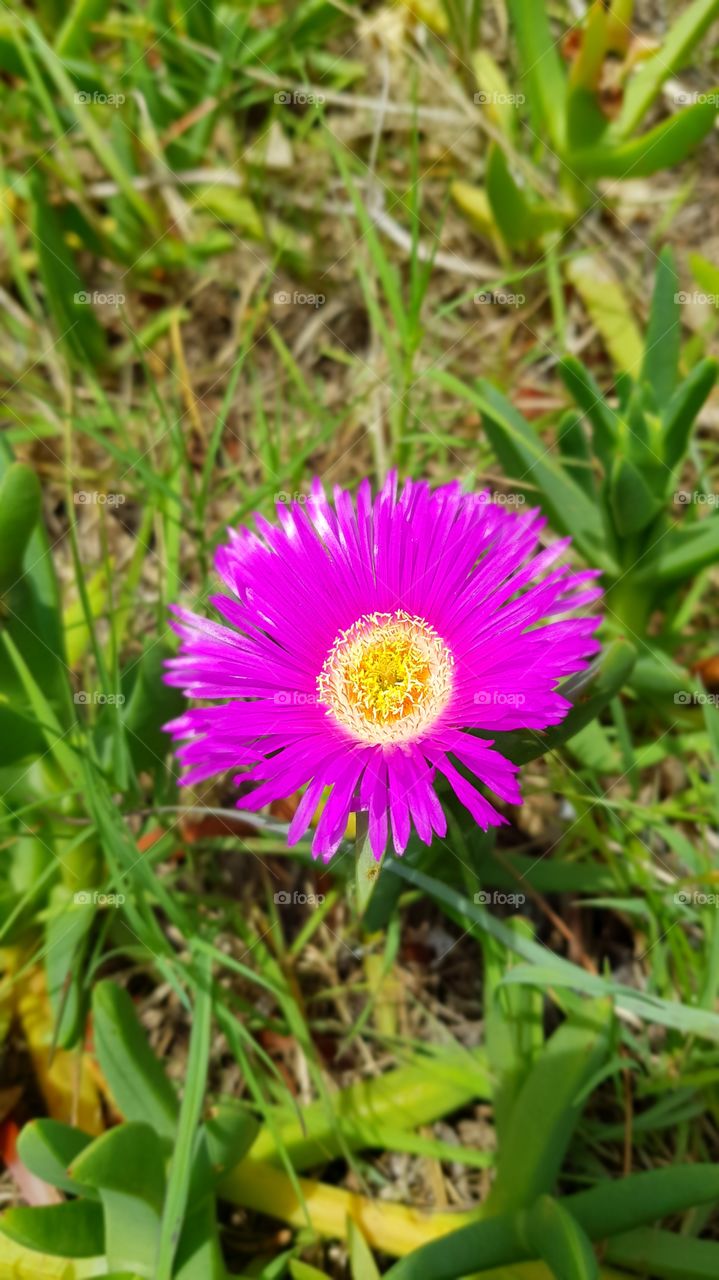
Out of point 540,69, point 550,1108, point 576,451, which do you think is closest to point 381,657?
point 576,451

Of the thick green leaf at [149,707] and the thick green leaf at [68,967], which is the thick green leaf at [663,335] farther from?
the thick green leaf at [68,967]

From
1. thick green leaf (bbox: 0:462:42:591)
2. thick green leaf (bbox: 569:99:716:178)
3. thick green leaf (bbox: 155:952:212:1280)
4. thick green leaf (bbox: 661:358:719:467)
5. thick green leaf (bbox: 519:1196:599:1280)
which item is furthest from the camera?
thick green leaf (bbox: 569:99:716:178)

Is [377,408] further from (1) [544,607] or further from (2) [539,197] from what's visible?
(1) [544,607]

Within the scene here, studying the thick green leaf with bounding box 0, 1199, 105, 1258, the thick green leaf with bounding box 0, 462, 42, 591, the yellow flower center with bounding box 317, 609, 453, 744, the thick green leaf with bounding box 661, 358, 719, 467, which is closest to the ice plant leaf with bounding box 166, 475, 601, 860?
the yellow flower center with bounding box 317, 609, 453, 744

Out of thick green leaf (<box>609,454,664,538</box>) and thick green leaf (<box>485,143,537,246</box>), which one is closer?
thick green leaf (<box>609,454,664,538</box>)

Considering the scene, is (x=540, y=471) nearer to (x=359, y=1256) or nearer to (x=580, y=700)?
(x=580, y=700)

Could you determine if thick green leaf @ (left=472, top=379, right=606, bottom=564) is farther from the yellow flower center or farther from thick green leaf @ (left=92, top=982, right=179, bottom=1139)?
thick green leaf @ (left=92, top=982, right=179, bottom=1139)

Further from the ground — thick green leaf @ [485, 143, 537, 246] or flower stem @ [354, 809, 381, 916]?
thick green leaf @ [485, 143, 537, 246]
